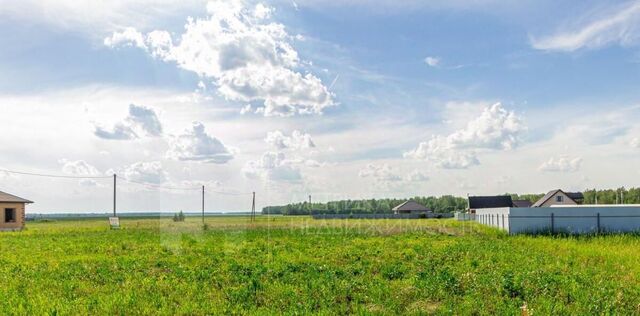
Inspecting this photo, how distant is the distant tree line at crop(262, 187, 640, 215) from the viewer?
85.3 m

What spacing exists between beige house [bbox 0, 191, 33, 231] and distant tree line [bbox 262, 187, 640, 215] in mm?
21641

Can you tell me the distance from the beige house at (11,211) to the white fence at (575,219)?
1537 inches

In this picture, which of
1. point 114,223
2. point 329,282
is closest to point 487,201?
point 114,223

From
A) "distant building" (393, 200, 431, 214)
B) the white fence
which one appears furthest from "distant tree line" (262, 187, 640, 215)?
the white fence

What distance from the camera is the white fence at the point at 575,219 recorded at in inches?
1059

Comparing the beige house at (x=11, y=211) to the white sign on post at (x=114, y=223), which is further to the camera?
the white sign on post at (x=114, y=223)

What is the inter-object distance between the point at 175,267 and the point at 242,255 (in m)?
3.43

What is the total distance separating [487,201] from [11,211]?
7019cm

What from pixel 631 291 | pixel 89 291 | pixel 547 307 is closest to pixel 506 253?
pixel 631 291

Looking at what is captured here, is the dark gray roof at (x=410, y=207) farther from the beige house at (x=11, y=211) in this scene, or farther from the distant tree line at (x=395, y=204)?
the beige house at (x=11, y=211)

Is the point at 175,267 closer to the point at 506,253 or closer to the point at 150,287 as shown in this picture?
the point at 150,287

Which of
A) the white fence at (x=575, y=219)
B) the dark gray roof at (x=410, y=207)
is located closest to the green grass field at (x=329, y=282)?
the white fence at (x=575, y=219)

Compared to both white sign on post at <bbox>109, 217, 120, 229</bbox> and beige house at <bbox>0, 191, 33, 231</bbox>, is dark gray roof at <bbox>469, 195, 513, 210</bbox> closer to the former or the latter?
white sign on post at <bbox>109, 217, 120, 229</bbox>

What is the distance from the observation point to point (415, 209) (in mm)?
98312
